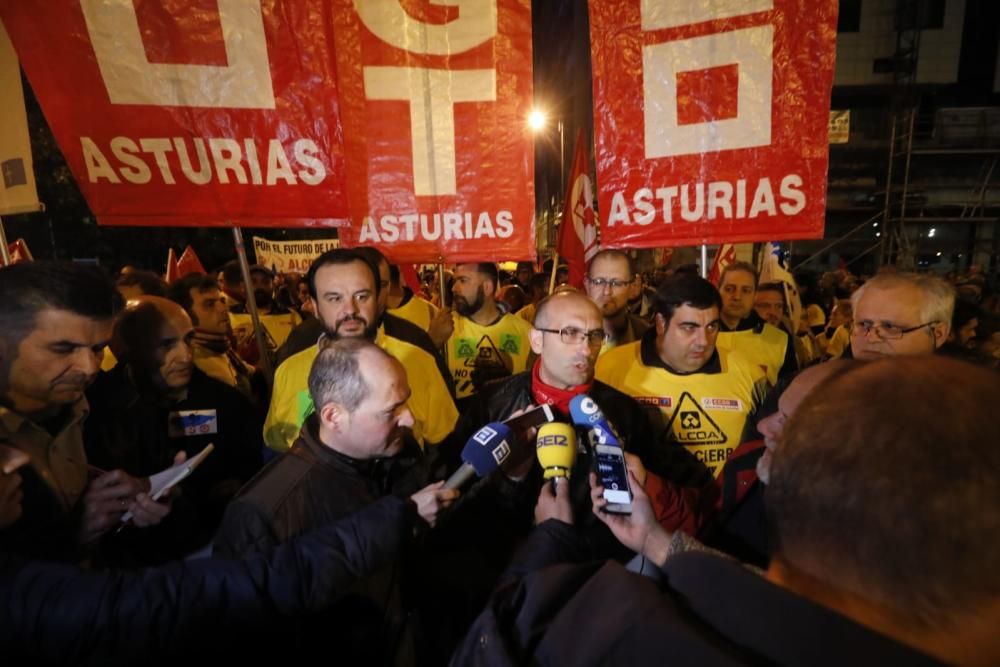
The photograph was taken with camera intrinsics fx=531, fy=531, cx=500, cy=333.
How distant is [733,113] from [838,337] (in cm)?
448

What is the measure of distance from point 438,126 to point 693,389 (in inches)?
90.6

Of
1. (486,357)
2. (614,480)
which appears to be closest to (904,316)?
(614,480)

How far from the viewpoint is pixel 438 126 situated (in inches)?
136

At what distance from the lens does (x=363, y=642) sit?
5.82ft

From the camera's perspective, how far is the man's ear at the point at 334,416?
6.13 feet

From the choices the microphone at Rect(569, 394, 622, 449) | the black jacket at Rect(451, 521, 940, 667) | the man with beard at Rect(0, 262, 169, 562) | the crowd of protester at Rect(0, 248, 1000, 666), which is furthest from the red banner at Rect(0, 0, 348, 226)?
the black jacket at Rect(451, 521, 940, 667)

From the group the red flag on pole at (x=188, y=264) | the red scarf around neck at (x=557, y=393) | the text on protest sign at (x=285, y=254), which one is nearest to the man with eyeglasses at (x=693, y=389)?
the red scarf around neck at (x=557, y=393)

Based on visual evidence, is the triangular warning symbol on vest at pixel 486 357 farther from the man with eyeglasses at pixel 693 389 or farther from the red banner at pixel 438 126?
the man with eyeglasses at pixel 693 389

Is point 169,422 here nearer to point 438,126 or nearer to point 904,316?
point 438,126

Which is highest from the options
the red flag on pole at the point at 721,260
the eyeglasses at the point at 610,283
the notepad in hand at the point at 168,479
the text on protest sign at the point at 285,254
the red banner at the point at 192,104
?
the red banner at the point at 192,104

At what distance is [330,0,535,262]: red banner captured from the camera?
3.32 metres

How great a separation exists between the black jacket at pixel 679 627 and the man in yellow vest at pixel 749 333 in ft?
10.6

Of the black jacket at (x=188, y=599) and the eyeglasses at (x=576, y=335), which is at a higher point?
the eyeglasses at (x=576, y=335)

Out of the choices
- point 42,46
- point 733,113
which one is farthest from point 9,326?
point 733,113
